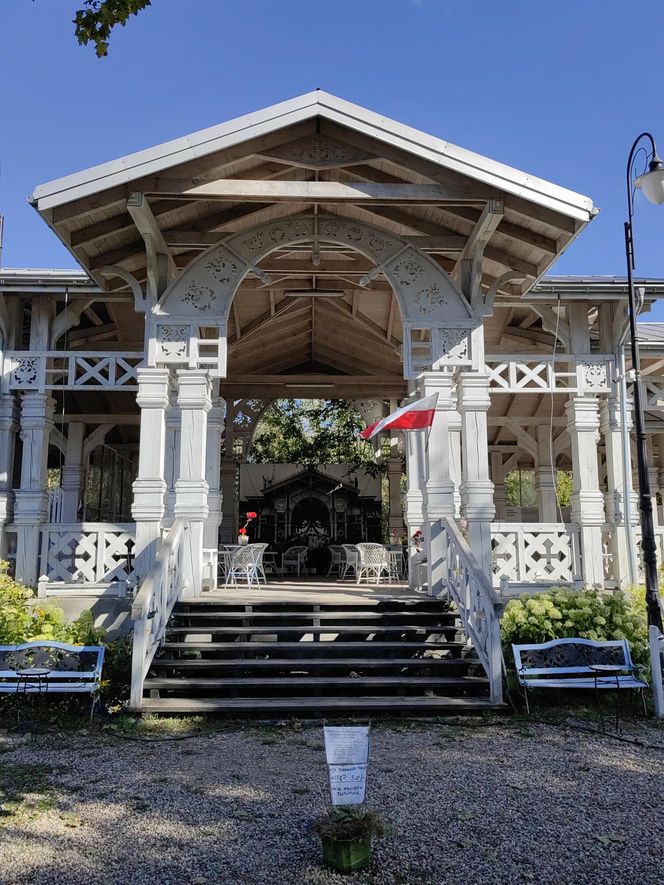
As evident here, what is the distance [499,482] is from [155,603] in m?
12.7

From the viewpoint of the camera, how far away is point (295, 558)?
1794 centimetres

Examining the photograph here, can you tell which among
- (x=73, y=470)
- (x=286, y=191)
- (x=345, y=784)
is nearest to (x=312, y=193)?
(x=286, y=191)

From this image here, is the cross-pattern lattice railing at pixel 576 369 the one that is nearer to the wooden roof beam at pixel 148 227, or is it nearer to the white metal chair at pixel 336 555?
the wooden roof beam at pixel 148 227

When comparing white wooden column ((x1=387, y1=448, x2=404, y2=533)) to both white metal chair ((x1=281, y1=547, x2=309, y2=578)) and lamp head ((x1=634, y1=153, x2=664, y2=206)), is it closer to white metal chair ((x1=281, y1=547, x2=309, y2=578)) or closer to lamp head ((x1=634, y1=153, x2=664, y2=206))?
white metal chair ((x1=281, y1=547, x2=309, y2=578))

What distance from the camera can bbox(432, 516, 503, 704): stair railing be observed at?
22.2 ft

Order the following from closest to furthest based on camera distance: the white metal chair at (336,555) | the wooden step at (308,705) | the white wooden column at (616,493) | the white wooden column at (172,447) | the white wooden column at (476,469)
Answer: the wooden step at (308,705) → the white wooden column at (476,469) → the white wooden column at (616,493) → the white wooden column at (172,447) → the white metal chair at (336,555)

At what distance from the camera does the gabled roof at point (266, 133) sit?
25.2 ft

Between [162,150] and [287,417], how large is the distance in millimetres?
22785

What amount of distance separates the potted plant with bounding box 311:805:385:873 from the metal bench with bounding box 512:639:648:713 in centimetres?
346

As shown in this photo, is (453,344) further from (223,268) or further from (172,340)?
(172,340)

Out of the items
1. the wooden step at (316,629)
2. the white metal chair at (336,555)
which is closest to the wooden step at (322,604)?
the wooden step at (316,629)

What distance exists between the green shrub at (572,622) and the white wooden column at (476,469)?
3.50 ft

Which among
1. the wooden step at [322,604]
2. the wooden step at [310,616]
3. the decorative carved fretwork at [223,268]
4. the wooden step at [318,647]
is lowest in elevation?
the wooden step at [318,647]

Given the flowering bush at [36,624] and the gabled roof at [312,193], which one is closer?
the flowering bush at [36,624]
